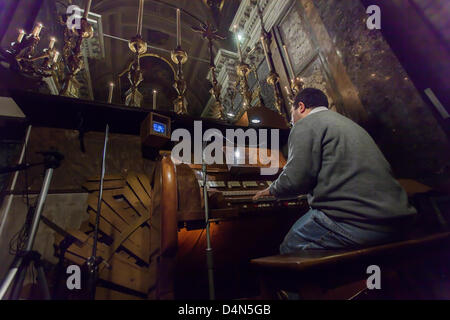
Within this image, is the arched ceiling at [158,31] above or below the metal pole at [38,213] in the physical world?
above

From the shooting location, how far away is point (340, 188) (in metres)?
1.37

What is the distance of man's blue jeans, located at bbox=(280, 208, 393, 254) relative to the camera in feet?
A: 4.17

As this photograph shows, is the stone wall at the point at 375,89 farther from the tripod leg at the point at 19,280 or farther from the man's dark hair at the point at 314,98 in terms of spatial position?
the tripod leg at the point at 19,280

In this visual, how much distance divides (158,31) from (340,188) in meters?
9.54

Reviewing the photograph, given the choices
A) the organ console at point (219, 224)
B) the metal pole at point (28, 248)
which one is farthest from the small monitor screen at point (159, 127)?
the metal pole at point (28, 248)

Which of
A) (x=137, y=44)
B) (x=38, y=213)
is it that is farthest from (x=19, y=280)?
(x=137, y=44)

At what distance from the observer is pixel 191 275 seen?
90.3 inches

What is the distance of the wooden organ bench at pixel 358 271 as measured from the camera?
109 centimetres

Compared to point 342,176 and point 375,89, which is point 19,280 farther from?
point 375,89

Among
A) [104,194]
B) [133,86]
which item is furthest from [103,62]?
[104,194]

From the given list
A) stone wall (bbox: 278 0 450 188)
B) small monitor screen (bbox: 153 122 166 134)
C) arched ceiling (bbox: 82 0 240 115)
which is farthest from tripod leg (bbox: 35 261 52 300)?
arched ceiling (bbox: 82 0 240 115)

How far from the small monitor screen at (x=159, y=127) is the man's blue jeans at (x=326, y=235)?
6.14 feet

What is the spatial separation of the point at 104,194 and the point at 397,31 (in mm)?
4285
